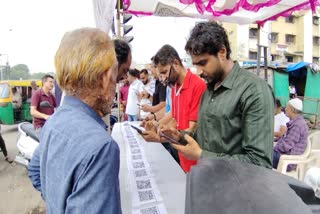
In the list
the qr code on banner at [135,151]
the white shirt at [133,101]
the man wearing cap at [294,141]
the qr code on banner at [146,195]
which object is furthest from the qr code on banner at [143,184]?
the white shirt at [133,101]

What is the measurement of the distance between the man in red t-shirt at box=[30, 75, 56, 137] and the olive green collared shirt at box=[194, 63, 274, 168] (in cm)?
314

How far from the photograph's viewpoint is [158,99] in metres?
4.16

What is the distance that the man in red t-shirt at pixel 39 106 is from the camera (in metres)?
3.97

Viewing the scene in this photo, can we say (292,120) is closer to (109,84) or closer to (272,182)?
(272,182)

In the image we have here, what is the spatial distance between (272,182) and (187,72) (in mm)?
1510

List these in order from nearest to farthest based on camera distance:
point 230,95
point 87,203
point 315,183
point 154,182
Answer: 1. point 87,203
2. point 315,183
3. point 230,95
4. point 154,182

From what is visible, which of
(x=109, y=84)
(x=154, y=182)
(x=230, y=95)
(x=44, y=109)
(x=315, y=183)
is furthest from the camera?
(x=44, y=109)

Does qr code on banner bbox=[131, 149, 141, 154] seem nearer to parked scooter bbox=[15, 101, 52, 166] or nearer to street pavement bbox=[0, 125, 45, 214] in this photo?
street pavement bbox=[0, 125, 45, 214]

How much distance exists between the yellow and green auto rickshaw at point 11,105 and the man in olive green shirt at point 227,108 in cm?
768

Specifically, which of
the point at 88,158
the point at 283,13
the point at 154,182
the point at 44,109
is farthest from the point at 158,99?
the point at 88,158

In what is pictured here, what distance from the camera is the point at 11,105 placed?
26.6 ft

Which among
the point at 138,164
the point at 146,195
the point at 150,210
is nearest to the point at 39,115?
the point at 138,164

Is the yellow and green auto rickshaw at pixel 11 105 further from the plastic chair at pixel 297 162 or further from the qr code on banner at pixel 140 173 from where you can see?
the plastic chair at pixel 297 162

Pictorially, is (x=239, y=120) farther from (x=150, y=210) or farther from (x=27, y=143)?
(x=27, y=143)
